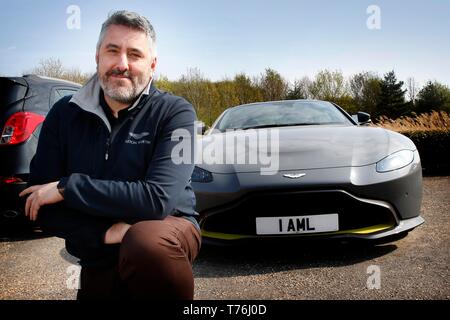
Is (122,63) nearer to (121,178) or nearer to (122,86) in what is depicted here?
(122,86)

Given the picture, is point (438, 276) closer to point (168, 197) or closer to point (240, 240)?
point (240, 240)

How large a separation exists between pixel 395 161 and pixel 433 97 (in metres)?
45.7

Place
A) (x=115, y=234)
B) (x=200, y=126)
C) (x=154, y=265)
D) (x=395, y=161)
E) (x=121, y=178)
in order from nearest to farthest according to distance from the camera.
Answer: (x=154, y=265) → (x=115, y=234) → (x=121, y=178) → (x=395, y=161) → (x=200, y=126)

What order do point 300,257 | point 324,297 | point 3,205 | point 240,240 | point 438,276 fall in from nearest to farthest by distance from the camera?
1. point 324,297
2. point 438,276
3. point 240,240
4. point 300,257
5. point 3,205

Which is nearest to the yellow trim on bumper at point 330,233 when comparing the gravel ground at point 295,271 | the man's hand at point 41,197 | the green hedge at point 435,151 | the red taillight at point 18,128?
the gravel ground at point 295,271

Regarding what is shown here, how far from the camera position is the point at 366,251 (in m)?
3.26

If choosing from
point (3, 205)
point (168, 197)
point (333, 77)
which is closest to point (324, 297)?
point (168, 197)

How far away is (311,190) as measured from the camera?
9.48 feet

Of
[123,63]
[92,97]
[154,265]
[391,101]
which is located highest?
[123,63]

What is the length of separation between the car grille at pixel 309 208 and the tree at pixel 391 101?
45375 millimetres

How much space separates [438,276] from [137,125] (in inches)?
82.4

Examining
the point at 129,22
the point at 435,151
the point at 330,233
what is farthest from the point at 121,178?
the point at 435,151

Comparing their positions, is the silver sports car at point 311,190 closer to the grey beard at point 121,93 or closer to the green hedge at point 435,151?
the grey beard at point 121,93

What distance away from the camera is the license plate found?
286cm
